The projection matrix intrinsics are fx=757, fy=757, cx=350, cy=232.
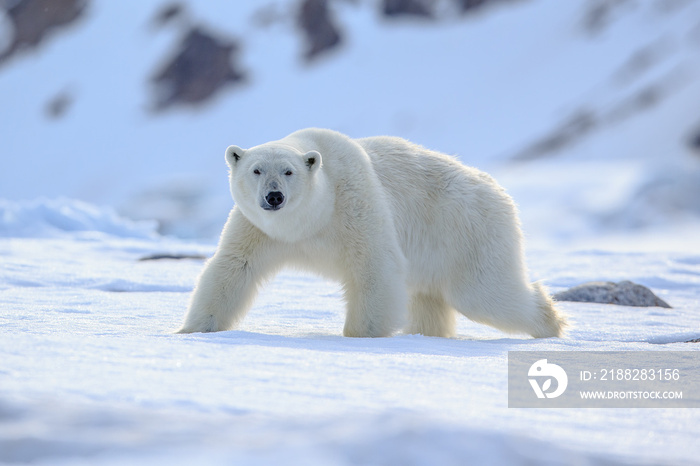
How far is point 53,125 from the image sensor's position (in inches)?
1412

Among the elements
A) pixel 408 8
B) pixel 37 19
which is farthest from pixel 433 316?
pixel 37 19

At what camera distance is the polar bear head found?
10.8 ft

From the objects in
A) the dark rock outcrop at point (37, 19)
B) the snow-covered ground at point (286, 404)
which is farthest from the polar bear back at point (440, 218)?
the dark rock outcrop at point (37, 19)

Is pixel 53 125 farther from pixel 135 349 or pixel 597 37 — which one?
pixel 135 349

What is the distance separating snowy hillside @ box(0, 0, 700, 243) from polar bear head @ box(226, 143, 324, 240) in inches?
597

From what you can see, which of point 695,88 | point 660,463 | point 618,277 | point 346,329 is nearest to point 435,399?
point 660,463

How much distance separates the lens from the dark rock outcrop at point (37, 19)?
41.7 metres

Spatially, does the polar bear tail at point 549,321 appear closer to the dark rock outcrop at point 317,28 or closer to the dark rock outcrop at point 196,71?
the dark rock outcrop at point 196,71

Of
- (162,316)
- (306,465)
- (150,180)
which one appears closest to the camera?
(306,465)

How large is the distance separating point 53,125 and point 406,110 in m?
16.8

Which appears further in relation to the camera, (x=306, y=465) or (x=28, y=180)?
(x=28, y=180)

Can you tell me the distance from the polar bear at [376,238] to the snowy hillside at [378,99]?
47.2 feet

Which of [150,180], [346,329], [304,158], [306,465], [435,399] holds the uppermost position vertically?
[150,180]

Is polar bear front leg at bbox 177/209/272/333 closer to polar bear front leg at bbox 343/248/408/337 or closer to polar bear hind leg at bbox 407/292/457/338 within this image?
polar bear front leg at bbox 343/248/408/337
